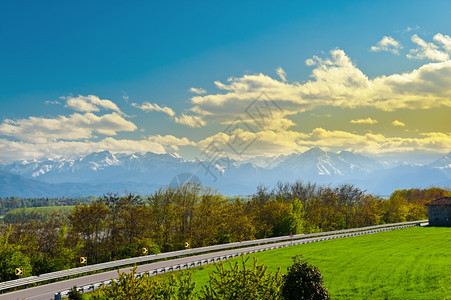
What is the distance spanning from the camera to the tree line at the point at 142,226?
41125 millimetres

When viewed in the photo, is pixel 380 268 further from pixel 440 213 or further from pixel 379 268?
pixel 440 213

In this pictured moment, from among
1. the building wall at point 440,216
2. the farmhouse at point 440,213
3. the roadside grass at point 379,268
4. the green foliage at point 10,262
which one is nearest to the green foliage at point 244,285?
the roadside grass at point 379,268

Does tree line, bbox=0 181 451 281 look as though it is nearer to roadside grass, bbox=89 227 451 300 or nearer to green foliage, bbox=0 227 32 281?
green foliage, bbox=0 227 32 281

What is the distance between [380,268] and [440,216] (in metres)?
63.7

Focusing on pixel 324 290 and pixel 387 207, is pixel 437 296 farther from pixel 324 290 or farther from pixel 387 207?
pixel 387 207

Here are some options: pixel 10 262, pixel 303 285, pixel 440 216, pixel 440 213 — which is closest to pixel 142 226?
pixel 10 262

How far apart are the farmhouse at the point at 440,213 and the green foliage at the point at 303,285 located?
3361 inches

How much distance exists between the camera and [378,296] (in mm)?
26547

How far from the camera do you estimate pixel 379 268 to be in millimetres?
36781

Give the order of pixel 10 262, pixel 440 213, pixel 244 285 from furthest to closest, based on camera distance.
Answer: pixel 440 213 < pixel 10 262 < pixel 244 285

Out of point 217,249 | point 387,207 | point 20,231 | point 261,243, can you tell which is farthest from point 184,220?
point 387,207

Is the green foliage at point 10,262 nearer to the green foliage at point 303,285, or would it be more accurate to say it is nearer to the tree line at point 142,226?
the tree line at point 142,226

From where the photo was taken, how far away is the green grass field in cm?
2746

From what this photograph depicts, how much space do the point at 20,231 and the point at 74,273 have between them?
11553 mm
